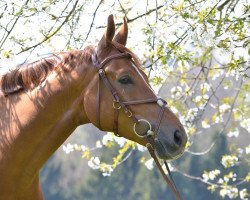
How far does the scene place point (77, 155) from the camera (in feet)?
95.7

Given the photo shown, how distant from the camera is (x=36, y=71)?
397cm

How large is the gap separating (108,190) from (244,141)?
758 centimetres

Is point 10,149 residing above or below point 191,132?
above

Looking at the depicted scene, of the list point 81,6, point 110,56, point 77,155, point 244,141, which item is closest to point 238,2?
point 81,6

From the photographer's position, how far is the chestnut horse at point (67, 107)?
381cm

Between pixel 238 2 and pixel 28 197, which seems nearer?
pixel 28 197

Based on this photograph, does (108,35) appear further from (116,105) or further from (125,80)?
(116,105)

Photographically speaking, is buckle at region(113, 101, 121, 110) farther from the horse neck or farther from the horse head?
the horse neck

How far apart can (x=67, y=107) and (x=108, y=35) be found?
488 millimetres

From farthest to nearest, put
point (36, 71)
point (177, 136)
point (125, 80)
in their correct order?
1. point (36, 71)
2. point (125, 80)
3. point (177, 136)

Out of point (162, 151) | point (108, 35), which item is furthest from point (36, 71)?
point (162, 151)

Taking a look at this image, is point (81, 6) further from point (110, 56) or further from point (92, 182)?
point (92, 182)

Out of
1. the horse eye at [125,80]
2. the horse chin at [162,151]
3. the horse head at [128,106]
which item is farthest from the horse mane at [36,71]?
the horse chin at [162,151]

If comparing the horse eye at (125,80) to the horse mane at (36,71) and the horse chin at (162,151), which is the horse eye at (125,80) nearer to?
the horse mane at (36,71)
